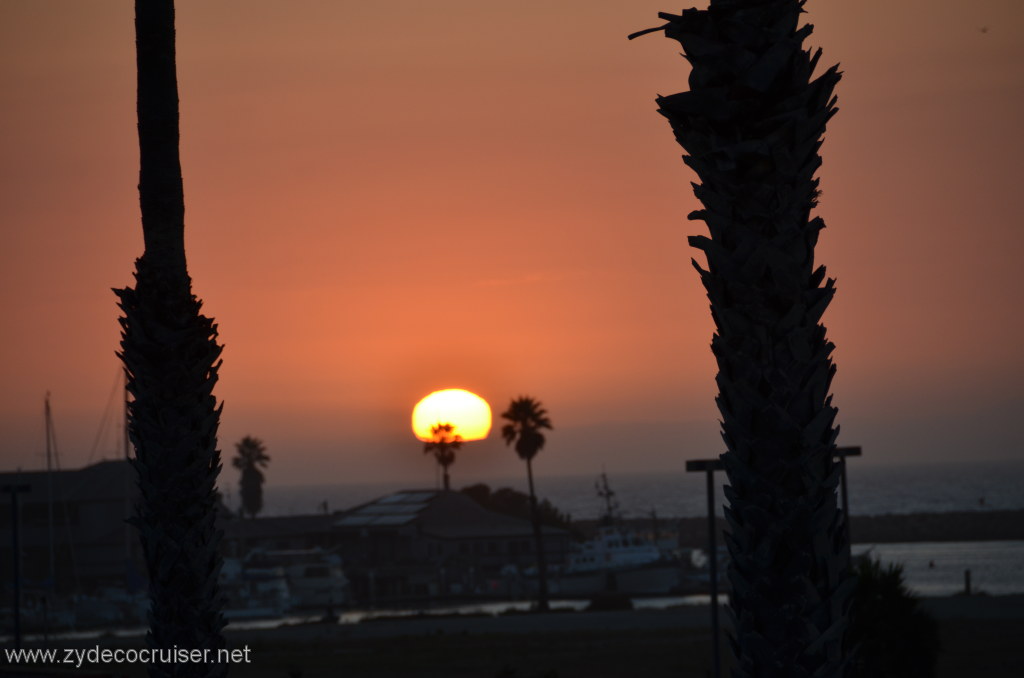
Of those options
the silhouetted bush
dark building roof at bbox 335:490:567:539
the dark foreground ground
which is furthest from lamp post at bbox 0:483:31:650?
Answer: dark building roof at bbox 335:490:567:539

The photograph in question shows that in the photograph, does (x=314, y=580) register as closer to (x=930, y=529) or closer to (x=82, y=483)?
(x=82, y=483)

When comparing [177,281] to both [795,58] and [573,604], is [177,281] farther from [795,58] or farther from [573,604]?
[573,604]

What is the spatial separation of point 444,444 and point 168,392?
103325 mm

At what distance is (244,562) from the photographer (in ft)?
318

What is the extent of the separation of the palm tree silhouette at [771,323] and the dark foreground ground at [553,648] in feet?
70.8

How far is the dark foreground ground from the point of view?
32094 mm

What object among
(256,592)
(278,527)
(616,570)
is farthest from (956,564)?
(256,592)

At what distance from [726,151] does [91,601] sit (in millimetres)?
74129

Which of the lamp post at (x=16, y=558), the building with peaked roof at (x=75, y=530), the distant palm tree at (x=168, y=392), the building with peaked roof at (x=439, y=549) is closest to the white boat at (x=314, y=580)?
the building with peaked roof at (x=439, y=549)

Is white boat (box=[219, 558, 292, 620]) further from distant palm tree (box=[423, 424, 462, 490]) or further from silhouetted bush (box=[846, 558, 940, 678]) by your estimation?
silhouetted bush (box=[846, 558, 940, 678])

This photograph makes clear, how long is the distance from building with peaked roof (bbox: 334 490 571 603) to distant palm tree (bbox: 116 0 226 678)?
3012 inches

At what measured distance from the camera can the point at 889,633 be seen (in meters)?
20.8

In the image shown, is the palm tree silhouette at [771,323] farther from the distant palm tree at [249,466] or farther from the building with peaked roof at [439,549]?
the distant palm tree at [249,466]

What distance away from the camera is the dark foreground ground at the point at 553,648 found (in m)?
32.1
